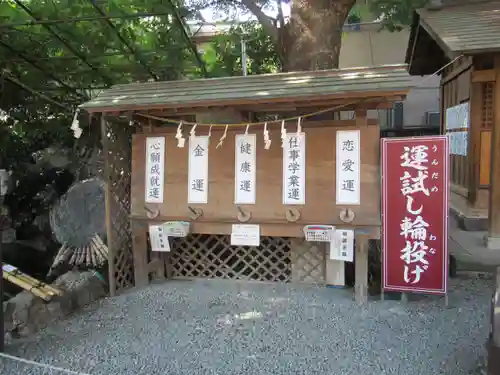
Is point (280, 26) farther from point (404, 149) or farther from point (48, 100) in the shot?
point (48, 100)

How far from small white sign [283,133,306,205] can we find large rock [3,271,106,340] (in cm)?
299

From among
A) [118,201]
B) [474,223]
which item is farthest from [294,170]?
[474,223]

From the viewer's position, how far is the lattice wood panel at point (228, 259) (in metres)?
6.59

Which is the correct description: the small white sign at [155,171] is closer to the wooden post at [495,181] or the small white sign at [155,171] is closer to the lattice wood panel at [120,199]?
the lattice wood panel at [120,199]

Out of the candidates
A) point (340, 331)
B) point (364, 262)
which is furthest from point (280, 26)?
point (340, 331)

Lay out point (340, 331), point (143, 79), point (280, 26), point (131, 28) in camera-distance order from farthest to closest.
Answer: point (143, 79) → point (131, 28) → point (280, 26) → point (340, 331)

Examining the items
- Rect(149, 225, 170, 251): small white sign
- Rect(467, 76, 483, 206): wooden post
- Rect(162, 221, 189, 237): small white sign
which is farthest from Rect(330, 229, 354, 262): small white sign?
Rect(467, 76, 483, 206): wooden post

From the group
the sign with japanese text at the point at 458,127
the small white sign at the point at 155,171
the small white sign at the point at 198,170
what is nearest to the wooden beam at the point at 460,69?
the sign with japanese text at the point at 458,127

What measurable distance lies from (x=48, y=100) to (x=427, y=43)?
9.50 metres

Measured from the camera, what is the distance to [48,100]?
11.3m

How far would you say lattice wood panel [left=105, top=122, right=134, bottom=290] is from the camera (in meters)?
6.45

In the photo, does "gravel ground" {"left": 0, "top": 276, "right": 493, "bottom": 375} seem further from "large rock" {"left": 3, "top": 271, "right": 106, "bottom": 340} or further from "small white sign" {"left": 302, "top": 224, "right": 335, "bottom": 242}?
"small white sign" {"left": 302, "top": 224, "right": 335, "bottom": 242}

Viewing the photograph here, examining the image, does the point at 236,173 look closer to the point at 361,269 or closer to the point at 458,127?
the point at 361,269

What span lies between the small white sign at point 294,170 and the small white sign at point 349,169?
1.49 ft
